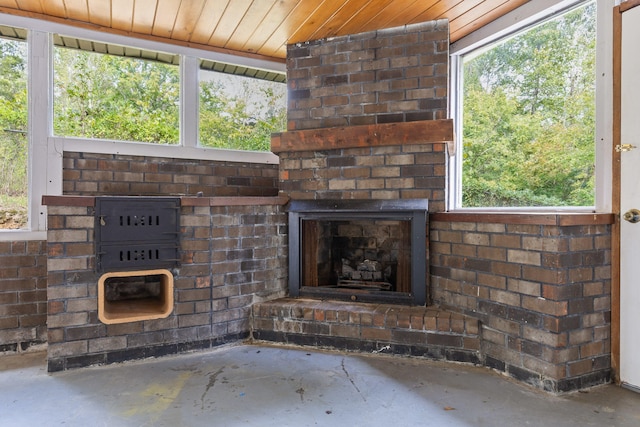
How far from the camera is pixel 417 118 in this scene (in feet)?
8.63

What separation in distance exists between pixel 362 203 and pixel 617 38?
1596 millimetres

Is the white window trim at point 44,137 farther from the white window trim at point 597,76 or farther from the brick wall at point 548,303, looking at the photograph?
the brick wall at point 548,303

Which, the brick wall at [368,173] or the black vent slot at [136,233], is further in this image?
the brick wall at [368,173]

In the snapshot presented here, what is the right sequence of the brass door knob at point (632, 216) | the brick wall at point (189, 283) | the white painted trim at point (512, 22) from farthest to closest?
the white painted trim at point (512, 22) < the brick wall at point (189, 283) < the brass door knob at point (632, 216)

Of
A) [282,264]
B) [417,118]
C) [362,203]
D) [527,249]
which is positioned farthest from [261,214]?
[527,249]

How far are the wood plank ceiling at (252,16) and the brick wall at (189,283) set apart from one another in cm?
119

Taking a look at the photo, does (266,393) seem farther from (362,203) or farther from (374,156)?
(374,156)

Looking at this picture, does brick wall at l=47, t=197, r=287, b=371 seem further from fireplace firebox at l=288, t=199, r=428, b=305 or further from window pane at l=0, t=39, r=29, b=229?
window pane at l=0, t=39, r=29, b=229

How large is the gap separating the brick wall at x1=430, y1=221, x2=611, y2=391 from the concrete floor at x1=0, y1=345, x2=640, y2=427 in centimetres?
11

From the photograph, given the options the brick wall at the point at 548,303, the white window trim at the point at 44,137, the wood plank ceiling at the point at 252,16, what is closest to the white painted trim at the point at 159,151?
the white window trim at the point at 44,137

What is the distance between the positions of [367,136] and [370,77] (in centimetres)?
44

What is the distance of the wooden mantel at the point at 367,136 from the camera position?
251 centimetres

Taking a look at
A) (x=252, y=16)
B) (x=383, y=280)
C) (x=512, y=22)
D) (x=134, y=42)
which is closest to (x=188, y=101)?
(x=134, y=42)

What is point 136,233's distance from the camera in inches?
88.9
